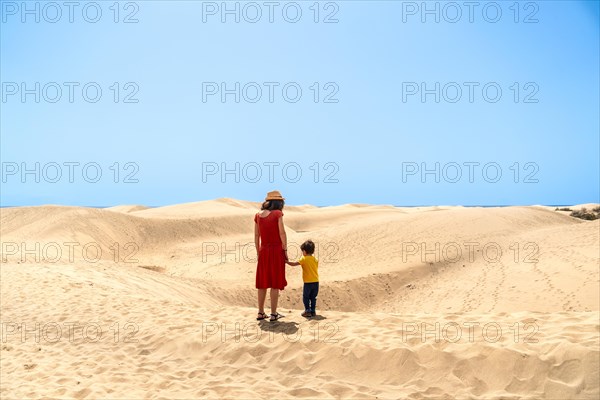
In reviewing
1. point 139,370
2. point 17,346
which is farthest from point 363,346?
point 17,346

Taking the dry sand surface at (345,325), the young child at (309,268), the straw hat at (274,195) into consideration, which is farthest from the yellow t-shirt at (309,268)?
the straw hat at (274,195)

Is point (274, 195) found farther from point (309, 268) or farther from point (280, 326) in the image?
point (280, 326)

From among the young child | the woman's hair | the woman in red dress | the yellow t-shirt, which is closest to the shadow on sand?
the woman in red dress

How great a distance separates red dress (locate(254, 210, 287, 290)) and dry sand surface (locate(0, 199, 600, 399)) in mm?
828

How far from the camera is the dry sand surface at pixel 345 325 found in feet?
20.3

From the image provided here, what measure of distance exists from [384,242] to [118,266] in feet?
40.8

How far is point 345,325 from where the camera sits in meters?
8.06

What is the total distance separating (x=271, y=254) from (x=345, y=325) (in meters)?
1.73

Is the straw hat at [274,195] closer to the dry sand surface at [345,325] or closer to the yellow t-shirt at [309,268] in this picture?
the yellow t-shirt at [309,268]

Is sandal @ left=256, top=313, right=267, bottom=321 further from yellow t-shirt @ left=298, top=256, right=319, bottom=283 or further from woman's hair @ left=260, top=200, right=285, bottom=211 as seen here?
woman's hair @ left=260, top=200, right=285, bottom=211

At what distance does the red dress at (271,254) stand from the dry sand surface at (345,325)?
2.72 feet

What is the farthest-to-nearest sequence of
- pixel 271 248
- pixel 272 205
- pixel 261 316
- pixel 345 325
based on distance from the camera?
pixel 261 316 → pixel 272 205 → pixel 271 248 → pixel 345 325

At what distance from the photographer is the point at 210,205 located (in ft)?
157

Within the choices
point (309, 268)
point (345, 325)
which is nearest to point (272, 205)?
point (309, 268)
